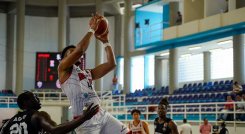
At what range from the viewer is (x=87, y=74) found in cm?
648

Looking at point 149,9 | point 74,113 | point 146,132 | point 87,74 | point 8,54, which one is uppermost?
point 149,9

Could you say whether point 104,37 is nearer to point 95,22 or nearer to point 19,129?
point 95,22

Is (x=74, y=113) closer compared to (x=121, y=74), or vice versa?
(x=74, y=113)

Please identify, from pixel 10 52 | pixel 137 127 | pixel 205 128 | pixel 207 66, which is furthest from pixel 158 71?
pixel 137 127

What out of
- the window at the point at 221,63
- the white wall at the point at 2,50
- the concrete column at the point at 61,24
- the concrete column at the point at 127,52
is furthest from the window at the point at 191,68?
the white wall at the point at 2,50

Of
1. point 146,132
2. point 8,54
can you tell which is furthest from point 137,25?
point 146,132

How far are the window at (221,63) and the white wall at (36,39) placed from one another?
15.3m

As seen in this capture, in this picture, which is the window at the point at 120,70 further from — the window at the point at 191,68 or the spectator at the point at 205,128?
the spectator at the point at 205,128

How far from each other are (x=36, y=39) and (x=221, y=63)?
1731 cm

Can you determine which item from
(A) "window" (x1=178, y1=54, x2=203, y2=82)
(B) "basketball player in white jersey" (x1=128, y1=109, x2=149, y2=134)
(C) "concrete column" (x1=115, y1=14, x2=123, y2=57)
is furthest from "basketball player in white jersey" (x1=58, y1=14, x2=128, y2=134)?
(C) "concrete column" (x1=115, y1=14, x2=123, y2=57)

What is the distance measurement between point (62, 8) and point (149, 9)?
924cm

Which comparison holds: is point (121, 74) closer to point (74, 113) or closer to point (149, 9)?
point (149, 9)

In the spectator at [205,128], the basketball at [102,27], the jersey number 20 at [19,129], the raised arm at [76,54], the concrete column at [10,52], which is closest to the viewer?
the jersey number 20 at [19,129]

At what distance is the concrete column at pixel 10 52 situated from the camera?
38.4 m
